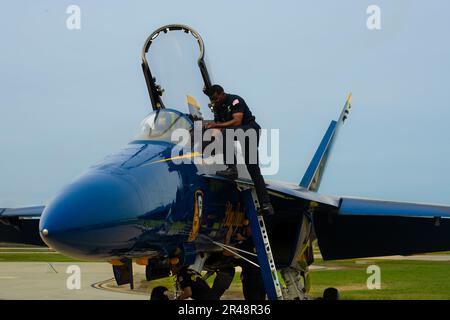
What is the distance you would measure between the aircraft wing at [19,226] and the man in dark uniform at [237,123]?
15.1 feet

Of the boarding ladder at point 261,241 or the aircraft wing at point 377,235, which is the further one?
the aircraft wing at point 377,235

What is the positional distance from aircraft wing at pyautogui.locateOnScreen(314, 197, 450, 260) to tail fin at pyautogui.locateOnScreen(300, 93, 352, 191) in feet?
7.23

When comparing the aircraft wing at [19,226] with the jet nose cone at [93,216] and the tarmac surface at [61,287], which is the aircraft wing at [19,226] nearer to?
the tarmac surface at [61,287]

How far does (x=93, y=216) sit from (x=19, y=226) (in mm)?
7186

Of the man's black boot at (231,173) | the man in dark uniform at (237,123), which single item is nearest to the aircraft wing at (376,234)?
the man in dark uniform at (237,123)

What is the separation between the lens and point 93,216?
640 centimetres

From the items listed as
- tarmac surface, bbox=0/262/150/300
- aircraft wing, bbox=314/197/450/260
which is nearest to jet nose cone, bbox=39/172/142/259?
aircraft wing, bbox=314/197/450/260

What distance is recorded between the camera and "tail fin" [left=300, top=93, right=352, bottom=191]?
15062 millimetres

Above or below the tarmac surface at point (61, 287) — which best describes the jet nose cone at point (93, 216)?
above

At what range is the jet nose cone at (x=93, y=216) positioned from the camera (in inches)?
247

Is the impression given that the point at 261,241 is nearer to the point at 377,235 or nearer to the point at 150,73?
the point at 150,73

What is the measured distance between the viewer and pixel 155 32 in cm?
1038

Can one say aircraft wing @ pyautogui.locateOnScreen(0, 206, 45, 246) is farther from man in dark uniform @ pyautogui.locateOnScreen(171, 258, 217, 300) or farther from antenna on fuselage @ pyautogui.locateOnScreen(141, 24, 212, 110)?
man in dark uniform @ pyautogui.locateOnScreen(171, 258, 217, 300)
